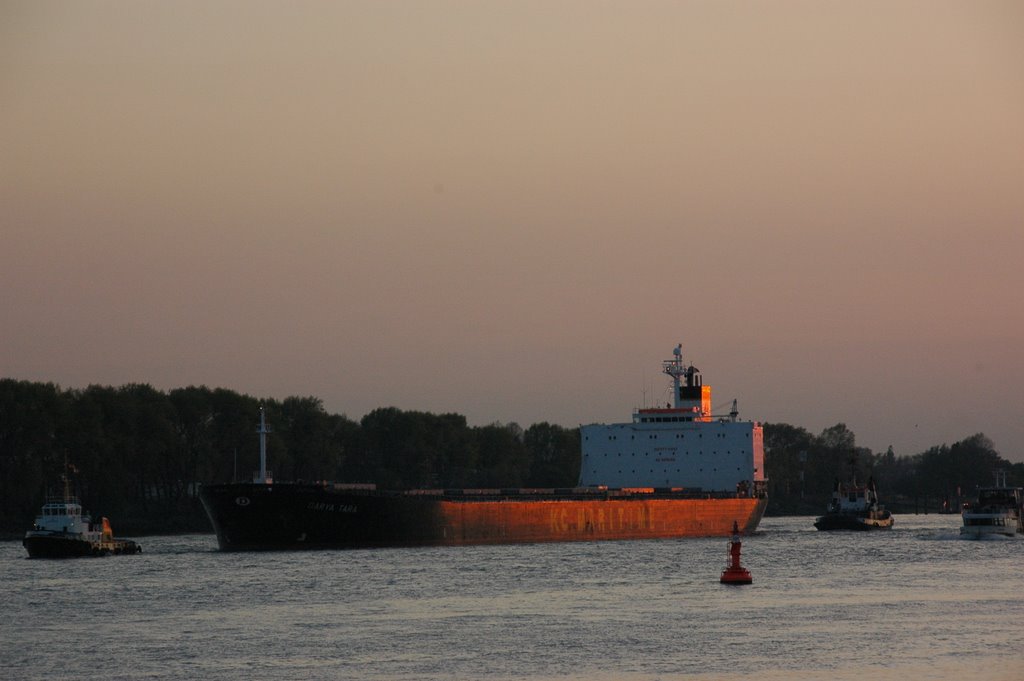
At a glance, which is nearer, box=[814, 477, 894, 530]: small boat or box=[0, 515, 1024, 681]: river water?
box=[0, 515, 1024, 681]: river water

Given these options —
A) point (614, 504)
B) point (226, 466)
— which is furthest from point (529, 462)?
point (614, 504)

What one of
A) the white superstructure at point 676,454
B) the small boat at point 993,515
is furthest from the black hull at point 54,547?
the small boat at point 993,515

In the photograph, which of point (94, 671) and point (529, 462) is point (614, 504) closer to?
point (94, 671)

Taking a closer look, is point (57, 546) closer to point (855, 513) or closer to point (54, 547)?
point (54, 547)

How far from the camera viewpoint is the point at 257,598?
145 feet

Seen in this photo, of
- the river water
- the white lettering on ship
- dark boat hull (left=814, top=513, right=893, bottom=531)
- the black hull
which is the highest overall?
the white lettering on ship

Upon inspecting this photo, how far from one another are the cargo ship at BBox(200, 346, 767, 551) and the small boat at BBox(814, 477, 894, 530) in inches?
438

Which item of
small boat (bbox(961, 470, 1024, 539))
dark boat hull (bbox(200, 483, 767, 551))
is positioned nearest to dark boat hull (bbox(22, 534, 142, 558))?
dark boat hull (bbox(200, 483, 767, 551))

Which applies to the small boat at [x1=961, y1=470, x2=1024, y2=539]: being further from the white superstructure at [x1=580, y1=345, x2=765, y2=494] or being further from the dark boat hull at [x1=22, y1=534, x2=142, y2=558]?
the dark boat hull at [x1=22, y1=534, x2=142, y2=558]

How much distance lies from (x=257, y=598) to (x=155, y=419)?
65457mm

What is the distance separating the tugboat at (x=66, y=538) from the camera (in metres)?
66.9

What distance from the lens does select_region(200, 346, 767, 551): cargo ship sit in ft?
209

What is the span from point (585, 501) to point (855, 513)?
110 ft

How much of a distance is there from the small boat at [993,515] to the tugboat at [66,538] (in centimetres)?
4209
